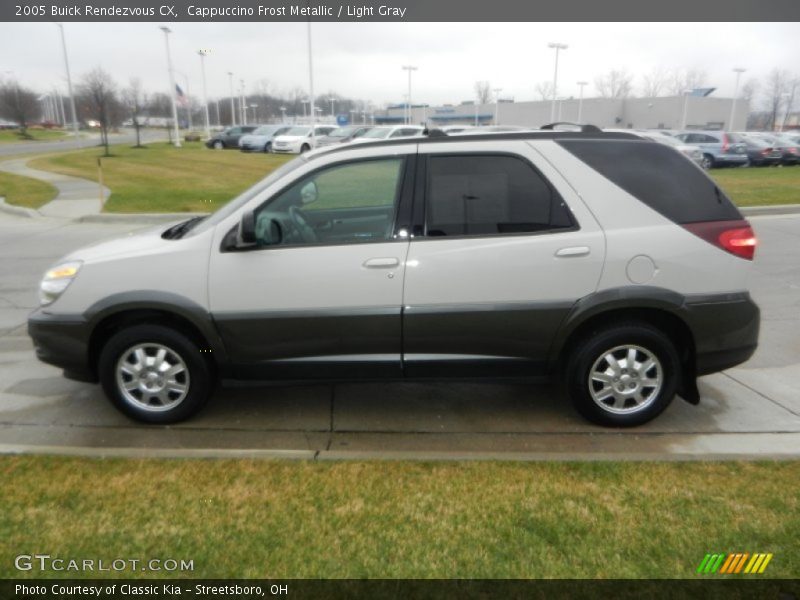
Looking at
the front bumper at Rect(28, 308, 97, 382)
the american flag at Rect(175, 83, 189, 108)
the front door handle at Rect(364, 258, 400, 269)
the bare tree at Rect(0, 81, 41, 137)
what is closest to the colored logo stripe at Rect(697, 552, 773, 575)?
the front door handle at Rect(364, 258, 400, 269)

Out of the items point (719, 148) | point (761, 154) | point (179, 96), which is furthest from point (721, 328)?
point (179, 96)

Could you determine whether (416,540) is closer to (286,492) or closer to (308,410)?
(286,492)

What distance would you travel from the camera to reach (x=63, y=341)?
13.5 ft

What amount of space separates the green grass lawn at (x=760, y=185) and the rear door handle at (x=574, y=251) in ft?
40.9

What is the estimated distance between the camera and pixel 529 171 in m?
4.05

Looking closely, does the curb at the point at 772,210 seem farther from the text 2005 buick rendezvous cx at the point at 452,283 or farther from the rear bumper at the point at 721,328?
the text 2005 buick rendezvous cx at the point at 452,283

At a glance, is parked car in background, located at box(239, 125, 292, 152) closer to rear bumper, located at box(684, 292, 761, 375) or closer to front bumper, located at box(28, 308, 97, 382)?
front bumper, located at box(28, 308, 97, 382)

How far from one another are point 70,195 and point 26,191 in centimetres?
168

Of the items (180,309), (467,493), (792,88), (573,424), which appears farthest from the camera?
(792,88)

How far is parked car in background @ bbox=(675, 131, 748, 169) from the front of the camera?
27.1 meters

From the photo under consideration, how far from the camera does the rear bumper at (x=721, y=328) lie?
4.02 meters

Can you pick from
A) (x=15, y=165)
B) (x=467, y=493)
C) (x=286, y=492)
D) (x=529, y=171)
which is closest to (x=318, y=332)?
(x=286, y=492)

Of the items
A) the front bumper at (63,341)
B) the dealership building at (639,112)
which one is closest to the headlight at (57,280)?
the front bumper at (63,341)

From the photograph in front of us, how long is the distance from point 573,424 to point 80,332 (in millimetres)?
3272
